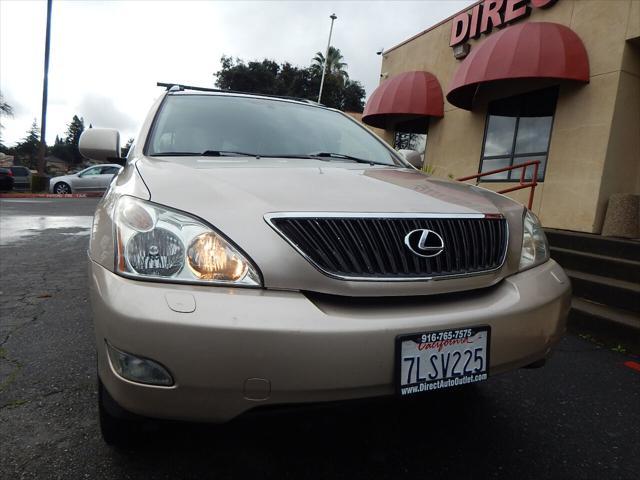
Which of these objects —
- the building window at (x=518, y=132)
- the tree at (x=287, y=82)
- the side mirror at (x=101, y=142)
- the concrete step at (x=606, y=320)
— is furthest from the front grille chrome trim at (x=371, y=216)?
the tree at (x=287, y=82)

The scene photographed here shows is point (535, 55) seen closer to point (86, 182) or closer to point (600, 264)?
point (600, 264)

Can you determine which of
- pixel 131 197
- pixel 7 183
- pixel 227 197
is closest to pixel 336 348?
pixel 227 197

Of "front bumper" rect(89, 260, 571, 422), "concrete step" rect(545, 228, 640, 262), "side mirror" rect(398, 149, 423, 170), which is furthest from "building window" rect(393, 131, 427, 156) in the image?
"front bumper" rect(89, 260, 571, 422)

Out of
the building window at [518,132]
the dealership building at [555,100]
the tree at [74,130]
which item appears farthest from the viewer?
the tree at [74,130]

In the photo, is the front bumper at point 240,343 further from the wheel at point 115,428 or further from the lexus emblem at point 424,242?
the wheel at point 115,428

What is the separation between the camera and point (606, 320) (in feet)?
11.2

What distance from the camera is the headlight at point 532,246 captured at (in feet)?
5.77

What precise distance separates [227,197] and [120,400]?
27.1 inches

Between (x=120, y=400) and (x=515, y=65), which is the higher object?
(x=515, y=65)

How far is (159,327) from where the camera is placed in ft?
3.84

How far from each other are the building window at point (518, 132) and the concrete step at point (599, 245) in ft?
8.00

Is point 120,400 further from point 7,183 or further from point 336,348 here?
point 7,183

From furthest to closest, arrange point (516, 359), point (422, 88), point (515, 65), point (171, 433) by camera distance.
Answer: point (422, 88), point (515, 65), point (171, 433), point (516, 359)

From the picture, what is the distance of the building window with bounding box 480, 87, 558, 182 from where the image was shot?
287 inches
